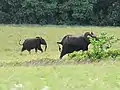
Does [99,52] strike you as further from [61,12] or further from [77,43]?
[61,12]

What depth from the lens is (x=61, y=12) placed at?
4722 centimetres

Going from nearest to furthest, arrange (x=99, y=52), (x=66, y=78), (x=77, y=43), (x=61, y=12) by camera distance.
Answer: (x=66, y=78)
(x=99, y=52)
(x=77, y=43)
(x=61, y=12)

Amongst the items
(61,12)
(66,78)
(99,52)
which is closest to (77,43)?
(99,52)

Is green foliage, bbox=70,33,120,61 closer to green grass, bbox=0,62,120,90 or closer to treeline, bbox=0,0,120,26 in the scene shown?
green grass, bbox=0,62,120,90

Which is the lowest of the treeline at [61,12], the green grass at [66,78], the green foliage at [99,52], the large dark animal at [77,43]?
the treeline at [61,12]

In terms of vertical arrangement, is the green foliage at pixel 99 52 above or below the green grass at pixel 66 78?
below

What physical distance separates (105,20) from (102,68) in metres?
34.9

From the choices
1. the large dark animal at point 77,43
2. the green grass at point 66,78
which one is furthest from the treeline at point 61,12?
the green grass at point 66,78

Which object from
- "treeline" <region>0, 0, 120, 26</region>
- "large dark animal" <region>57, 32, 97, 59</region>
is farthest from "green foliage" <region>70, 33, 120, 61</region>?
"treeline" <region>0, 0, 120, 26</region>

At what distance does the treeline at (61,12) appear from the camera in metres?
46.3

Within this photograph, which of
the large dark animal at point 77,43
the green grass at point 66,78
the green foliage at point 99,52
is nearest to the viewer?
the green grass at point 66,78

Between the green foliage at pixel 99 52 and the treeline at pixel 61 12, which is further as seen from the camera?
the treeline at pixel 61 12

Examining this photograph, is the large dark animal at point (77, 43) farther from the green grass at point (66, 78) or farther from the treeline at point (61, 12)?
the treeline at point (61, 12)

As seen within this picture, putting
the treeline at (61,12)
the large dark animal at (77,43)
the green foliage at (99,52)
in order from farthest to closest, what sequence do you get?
the treeline at (61,12) → the large dark animal at (77,43) → the green foliage at (99,52)
